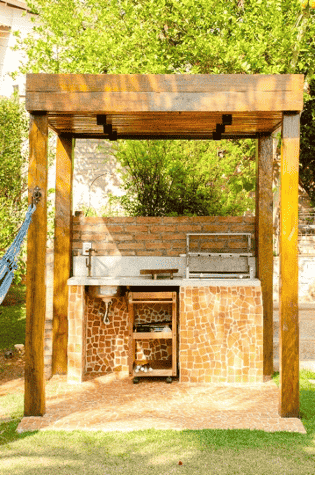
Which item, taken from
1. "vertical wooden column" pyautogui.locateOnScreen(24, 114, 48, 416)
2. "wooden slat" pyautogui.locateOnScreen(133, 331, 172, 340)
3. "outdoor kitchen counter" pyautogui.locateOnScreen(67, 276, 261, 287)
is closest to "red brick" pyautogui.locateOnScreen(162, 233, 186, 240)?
"outdoor kitchen counter" pyautogui.locateOnScreen(67, 276, 261, 287)

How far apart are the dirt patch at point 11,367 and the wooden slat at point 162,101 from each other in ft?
10.3

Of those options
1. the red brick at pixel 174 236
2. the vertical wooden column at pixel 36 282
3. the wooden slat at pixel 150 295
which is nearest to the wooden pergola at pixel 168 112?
the vertical wooden column at pixel 36 282

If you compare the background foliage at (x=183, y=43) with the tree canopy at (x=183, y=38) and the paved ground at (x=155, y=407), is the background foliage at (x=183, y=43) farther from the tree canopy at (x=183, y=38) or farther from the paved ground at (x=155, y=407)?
the paved ground at (x=155, y=407)

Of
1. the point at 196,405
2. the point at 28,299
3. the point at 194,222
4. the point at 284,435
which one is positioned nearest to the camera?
the point at 284,435

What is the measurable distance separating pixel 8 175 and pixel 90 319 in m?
2.91

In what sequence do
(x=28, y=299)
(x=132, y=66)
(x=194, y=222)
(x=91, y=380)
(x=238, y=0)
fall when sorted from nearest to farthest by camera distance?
(x=28, y=299) → (x=91, y=380) → (x=194, y=222) → (x=132, y=66) → (x=238, y=0)

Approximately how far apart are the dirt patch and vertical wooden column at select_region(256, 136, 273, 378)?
281 cm

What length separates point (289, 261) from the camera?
453 cm

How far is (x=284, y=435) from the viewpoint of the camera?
413cm

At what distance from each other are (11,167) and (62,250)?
7.30 feet

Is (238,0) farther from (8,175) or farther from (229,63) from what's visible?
(8,175)

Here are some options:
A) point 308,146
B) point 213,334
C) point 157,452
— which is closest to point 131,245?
point 213,334

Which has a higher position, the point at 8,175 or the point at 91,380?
the point at 8,175

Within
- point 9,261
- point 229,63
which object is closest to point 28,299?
point 9,261
